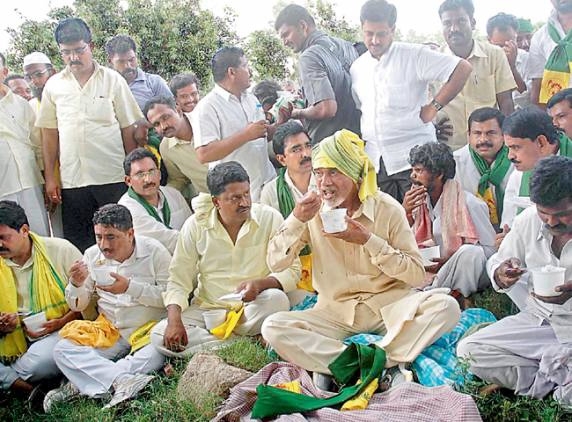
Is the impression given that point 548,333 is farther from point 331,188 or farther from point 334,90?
point 334,90

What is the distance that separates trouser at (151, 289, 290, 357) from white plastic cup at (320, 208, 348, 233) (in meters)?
0.92

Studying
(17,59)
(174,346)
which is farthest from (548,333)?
(17,59)

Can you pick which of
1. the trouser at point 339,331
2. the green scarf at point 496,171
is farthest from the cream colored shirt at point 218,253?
the green scarf at point 496,171

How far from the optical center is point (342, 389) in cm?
350

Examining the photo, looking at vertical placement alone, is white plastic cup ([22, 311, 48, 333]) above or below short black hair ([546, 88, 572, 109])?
below

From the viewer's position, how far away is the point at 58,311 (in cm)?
449

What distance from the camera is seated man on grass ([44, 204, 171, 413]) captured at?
13.3 ft

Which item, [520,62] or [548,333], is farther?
[520,62]

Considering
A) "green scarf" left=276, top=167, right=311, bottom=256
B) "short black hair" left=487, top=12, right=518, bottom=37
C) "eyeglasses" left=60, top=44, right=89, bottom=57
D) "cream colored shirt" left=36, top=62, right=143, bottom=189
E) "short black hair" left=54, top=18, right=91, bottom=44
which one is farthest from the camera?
"short black hair" left=487, top=12, right=518, bottom=37

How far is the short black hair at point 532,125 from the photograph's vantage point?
4.00 m

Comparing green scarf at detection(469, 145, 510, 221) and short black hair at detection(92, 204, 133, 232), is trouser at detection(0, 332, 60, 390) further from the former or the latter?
green scarf at detection(469, 145, 510, 221)

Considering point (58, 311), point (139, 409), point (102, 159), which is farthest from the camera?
point (102, 159)

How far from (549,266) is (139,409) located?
2.32 meters

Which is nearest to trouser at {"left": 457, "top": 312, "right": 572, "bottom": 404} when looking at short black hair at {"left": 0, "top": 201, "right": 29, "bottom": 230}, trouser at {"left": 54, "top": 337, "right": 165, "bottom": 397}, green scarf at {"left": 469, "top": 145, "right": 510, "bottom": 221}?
green scarf at {"left": 469, "top": 145, "right": 510, "bottom": 221}
